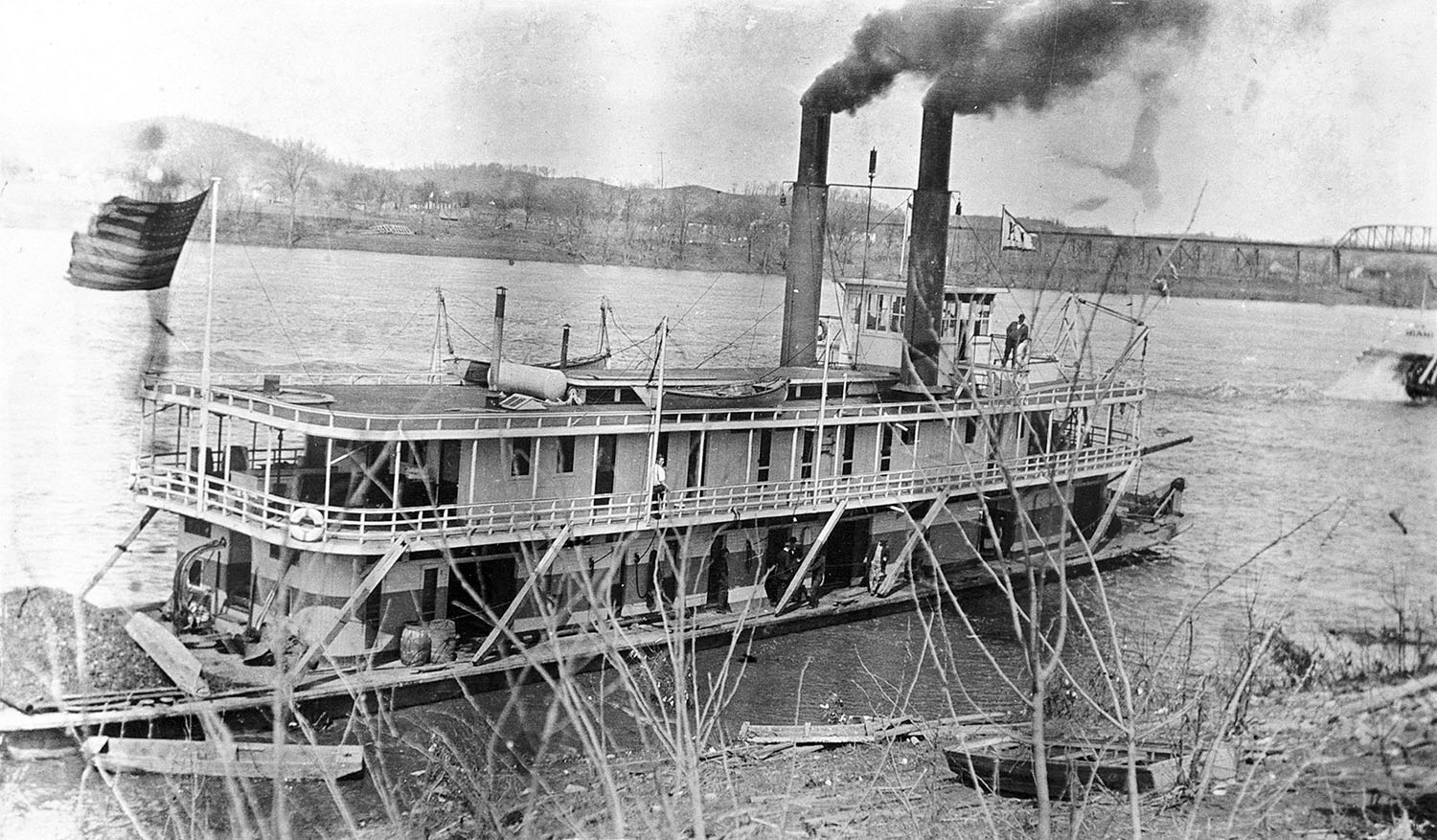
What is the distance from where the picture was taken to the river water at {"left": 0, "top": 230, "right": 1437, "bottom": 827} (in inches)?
834

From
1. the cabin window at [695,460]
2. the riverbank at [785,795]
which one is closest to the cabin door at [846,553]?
the cabin window at [695,460]

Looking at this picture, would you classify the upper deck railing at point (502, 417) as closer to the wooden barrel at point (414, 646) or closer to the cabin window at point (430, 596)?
the cabin window at point (430, 596)

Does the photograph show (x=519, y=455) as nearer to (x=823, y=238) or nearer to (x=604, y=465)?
(x=604, y=465)

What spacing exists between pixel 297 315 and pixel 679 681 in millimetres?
29677

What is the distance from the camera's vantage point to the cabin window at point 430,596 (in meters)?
15.9

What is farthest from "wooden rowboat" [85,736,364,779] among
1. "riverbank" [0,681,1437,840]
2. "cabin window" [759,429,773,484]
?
"cabin window" [759,429,773,484]

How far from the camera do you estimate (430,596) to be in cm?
1597

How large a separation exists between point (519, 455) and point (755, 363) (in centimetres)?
1501

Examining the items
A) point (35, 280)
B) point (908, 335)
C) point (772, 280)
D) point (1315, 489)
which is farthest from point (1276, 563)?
point (35, 280)

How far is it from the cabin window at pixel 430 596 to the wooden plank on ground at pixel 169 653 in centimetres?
250

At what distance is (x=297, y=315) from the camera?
3397 cm

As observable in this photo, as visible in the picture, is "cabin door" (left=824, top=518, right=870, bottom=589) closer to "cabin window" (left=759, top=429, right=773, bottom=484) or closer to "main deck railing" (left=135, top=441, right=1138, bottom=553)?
"main deck railing" (left=135, top=441, right=1138, bottom=553)

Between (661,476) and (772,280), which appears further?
(772,280)

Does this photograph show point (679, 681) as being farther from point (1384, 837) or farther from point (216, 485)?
point (216, 485)
